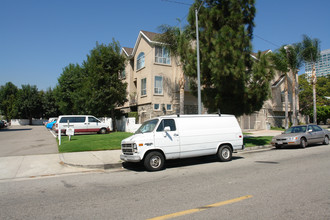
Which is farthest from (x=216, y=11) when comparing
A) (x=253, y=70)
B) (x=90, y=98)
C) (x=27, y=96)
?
(x=27, y=96)

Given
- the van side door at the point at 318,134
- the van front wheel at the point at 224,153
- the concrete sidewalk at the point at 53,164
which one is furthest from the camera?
the van side door at the point at 318,134

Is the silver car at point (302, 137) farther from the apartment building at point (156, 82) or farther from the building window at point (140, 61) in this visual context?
the building window at point (140, 61)

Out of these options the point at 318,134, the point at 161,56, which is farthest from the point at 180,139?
Answer: the point at 161,56

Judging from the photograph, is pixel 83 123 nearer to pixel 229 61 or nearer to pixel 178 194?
pixel 229 61

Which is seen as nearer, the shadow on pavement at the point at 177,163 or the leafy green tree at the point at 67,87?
the shadow on pavement at the point at 177,163

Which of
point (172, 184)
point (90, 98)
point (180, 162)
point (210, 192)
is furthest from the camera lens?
point (90, 98)

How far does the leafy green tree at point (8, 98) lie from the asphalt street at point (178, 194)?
226 feet

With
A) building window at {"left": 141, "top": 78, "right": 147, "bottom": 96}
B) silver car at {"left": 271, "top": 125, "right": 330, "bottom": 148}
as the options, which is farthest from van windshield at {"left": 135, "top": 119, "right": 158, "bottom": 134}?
building window at {"left": 141, "top": 78, "right": 147, "bottom": 96}

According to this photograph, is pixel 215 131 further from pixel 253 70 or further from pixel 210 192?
pixel 253 70

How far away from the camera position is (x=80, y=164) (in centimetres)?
984

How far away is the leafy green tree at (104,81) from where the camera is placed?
2572 cm

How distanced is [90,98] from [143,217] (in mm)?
23014

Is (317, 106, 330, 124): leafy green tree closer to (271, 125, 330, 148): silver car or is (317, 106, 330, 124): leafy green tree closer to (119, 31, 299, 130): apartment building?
(119, 31, 299, 130): apartment building

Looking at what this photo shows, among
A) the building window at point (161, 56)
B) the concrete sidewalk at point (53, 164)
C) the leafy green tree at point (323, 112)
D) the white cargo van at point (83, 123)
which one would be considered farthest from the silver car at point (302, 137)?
the leafy green tree at point (323, 112)
